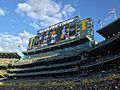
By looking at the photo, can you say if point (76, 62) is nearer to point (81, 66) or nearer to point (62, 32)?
point (81, 66)

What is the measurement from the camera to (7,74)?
75.1 metres

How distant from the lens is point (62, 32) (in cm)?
6506

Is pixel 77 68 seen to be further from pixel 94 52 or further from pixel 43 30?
pixel 43 30

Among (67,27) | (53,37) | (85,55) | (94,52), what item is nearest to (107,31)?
(94,52)

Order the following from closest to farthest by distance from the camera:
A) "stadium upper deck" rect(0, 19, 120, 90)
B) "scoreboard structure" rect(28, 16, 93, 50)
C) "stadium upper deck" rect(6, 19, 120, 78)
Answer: "stadium upper deck" rect(0, 19, 120, 90) → "stadium upper deck" rect(6, 19, 120, 78) → "scoreboard structure" rect(28, 16, 93, 50)

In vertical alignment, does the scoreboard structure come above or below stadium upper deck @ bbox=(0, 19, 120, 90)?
above

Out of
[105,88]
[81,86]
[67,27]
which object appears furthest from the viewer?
[67,27]

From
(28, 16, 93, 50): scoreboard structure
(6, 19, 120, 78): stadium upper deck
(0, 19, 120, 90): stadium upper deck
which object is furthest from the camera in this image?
(28, 16, 93, 50): scoreboard structure

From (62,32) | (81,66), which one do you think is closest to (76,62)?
(81,66)

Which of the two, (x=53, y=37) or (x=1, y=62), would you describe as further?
(x=1, y=62)

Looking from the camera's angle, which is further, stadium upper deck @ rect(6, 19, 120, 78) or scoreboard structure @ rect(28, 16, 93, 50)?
scoreboard structure @ rect(28, 16, 93, 50)

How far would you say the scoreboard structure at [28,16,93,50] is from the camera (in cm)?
5907

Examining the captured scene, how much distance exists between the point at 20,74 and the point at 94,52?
33888mm

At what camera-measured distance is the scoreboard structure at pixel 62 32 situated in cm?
5907
